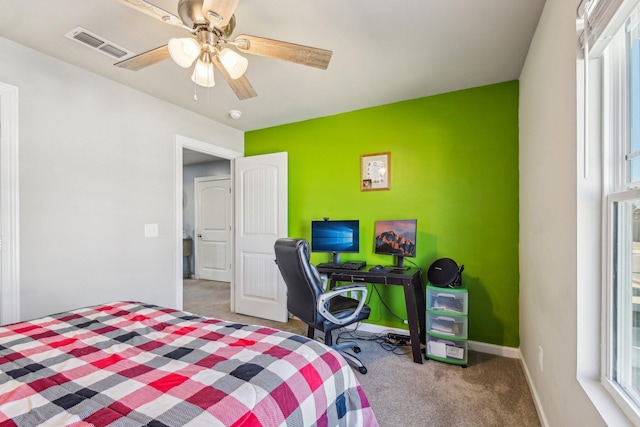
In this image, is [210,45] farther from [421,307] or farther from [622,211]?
[421,307]

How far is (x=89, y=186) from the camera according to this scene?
236cm

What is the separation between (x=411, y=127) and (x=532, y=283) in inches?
68.1

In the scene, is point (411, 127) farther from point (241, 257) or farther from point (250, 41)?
point (241, 257)

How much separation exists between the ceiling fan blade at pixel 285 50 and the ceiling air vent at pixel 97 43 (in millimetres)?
1104

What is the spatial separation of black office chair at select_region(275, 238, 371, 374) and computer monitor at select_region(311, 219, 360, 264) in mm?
711

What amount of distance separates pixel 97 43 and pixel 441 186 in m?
2.93

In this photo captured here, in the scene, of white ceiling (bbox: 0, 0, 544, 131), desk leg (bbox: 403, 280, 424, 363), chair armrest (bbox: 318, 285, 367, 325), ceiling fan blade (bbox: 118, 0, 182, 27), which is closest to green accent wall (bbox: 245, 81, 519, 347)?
white ceiling (bbox: 0, 0, 544, 131)

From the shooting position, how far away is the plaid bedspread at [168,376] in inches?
31.0

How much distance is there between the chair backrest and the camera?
214 cm

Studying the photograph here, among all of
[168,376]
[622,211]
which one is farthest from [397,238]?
[168,376]

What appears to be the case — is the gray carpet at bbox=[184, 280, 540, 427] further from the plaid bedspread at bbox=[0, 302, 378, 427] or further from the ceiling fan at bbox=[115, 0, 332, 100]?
the ceiling fan at bbox=[115, 0, 332, 100]

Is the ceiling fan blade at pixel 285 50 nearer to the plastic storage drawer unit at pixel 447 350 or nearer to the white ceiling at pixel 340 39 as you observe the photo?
the white ceiling at pixel 340 39

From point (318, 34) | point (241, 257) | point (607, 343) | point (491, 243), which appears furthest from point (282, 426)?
point (241, 257)

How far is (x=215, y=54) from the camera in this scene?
1600mm
